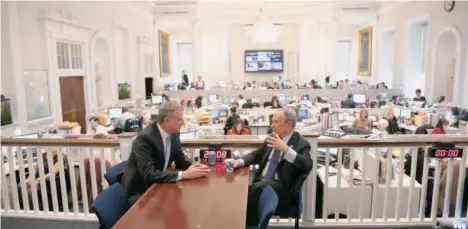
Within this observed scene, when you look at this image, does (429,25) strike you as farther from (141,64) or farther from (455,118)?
(141,64)

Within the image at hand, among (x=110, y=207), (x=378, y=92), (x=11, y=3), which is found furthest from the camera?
→ (x=378, y=92)

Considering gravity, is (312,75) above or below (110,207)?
above

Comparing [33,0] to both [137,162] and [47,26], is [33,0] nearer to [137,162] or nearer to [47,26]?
[47,26]

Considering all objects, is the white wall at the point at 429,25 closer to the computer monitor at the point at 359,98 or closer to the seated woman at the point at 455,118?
the seated woman at the point at 455,118

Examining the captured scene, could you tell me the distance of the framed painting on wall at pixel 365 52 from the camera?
1249 centimetres

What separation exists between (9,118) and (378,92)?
8.99 m

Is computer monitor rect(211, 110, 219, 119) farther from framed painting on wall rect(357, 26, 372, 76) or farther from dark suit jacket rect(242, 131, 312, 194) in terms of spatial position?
framed painting on wall rect(357, 26, 372, 76)

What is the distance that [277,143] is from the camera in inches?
93.0

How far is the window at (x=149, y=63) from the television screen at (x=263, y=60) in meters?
4.40

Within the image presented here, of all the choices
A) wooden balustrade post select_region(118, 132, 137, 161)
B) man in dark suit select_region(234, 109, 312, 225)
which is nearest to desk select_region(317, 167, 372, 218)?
man in dark suit select_region(234, 109, 312, 225)

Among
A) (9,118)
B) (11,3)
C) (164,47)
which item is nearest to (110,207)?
(9,118)

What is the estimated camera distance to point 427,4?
8.49m

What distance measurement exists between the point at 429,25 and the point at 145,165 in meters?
8.57

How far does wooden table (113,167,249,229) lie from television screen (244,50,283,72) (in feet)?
41.3
